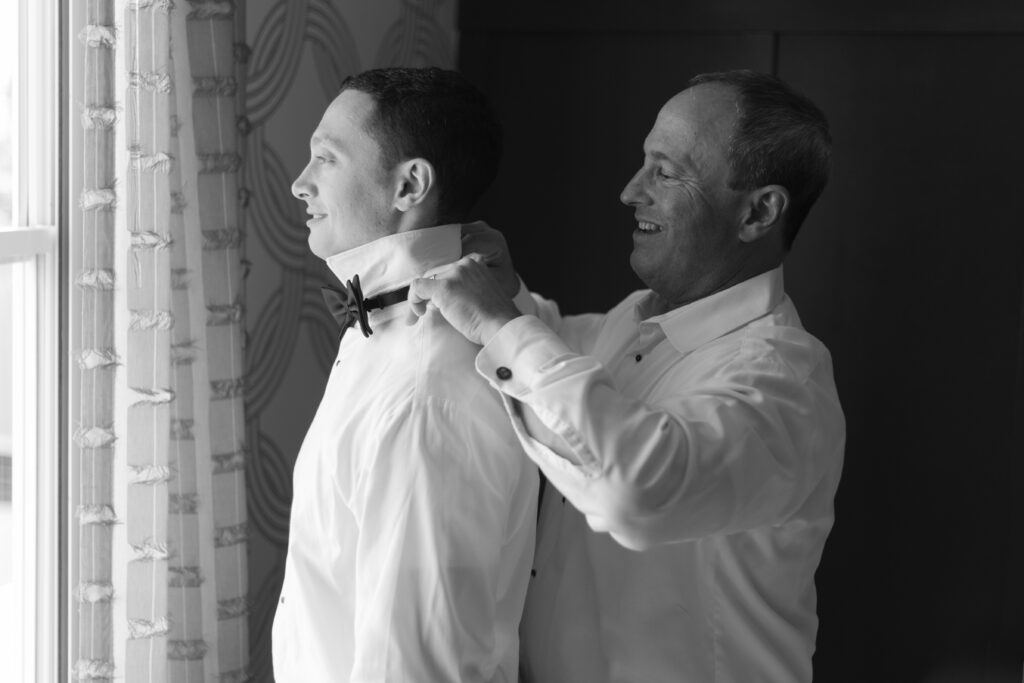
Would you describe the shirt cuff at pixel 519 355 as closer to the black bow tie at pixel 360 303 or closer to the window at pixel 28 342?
the black bow tie at pixel 360 303

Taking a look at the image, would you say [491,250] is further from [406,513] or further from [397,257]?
[406,513]

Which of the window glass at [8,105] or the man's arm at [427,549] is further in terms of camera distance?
the window glass at [8,105]

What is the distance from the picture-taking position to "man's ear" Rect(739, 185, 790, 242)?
1.65 m

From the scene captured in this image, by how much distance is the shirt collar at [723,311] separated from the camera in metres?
1.65

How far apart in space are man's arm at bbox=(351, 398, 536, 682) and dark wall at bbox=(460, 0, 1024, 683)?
1.30m

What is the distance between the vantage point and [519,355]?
1.34m

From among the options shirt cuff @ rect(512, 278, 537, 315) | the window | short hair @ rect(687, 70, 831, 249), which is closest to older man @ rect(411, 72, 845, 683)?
short hair @ rect(687, 70, 831, 249)

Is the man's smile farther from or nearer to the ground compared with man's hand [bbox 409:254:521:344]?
farther from the ground

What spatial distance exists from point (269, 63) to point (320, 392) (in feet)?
2.29

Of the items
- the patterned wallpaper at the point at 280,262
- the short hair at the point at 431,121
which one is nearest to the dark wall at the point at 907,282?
the patterned wallpaper at the point at 280,262

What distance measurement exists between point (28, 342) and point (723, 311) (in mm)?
1092

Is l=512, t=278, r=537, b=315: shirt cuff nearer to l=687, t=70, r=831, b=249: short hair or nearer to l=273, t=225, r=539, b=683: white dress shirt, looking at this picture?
l=273, t=225, r=539, b=683: white dress shirt

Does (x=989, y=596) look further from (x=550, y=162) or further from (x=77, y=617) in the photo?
(x=77, y=617)

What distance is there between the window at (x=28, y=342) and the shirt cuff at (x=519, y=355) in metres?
0.84
